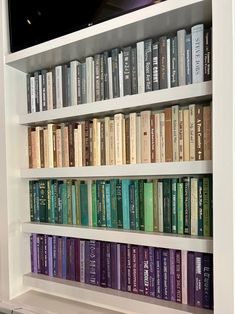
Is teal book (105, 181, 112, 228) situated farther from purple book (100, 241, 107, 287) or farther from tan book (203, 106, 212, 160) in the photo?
tan book (203, 106, 212, 160)

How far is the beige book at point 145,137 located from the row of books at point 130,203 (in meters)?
0.08

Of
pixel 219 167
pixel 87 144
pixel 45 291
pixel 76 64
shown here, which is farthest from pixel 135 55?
pixel 45 291

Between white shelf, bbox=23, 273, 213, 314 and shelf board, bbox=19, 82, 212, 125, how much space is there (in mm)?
642

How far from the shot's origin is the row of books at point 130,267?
902 millimetres

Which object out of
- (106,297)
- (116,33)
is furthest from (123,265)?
→ (116,33)

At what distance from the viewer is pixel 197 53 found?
0.90 m

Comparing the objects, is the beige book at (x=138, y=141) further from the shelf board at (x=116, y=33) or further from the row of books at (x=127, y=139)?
the shelf board at (x=116, y=33)

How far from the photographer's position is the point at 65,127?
3.81 feet

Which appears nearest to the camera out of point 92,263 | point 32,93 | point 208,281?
point 208,281

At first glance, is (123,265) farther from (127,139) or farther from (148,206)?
(127,139)

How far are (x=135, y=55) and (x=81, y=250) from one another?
746 mm

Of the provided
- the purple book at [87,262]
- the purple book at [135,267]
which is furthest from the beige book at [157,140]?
the purple book at [87,262]

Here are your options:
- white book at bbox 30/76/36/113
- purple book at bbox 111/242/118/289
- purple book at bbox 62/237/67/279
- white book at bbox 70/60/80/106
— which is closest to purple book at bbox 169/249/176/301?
purple book at bbox 111/242/118/289

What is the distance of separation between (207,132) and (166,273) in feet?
1.57
